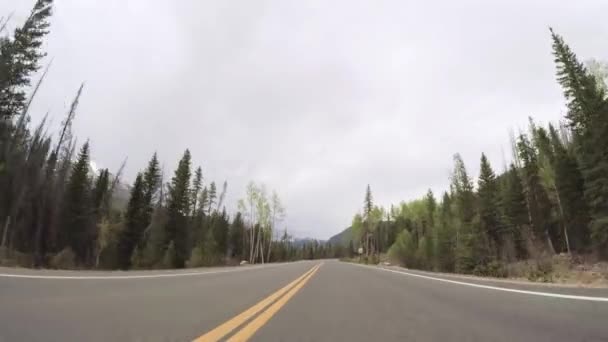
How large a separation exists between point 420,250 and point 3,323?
48958mm

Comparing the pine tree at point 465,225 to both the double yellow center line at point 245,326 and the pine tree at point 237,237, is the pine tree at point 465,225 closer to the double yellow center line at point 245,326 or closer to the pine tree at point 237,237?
the double yellow center line at point 245,326

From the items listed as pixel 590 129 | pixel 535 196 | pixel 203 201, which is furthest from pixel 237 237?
pixel 590 129

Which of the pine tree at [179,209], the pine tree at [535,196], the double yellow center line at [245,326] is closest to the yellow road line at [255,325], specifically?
the double yellow center line at [245,326]

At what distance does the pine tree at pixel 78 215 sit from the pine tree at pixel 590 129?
56465 millimetres

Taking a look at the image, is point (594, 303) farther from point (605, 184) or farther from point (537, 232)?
point (537, 232)

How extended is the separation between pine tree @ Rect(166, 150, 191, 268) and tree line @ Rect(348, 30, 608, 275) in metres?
32.6

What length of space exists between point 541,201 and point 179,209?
5362 centimetres

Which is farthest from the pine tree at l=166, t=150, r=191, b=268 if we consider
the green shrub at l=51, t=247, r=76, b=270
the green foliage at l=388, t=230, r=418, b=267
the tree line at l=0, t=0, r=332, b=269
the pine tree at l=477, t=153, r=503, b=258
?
the pine tree at l=477, t=153, r=503, b=258

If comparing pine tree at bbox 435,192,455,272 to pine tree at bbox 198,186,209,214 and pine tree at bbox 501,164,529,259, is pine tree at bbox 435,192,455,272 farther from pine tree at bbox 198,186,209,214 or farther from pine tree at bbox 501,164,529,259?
pine tree at bbox 198,186,209,214

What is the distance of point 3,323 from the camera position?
354cm

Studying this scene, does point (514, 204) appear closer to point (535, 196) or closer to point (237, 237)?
point (535, 196)

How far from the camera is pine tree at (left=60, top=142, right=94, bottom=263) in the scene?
1658 inches

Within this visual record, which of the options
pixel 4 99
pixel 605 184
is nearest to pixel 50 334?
pixel 4 99

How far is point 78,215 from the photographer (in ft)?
142
